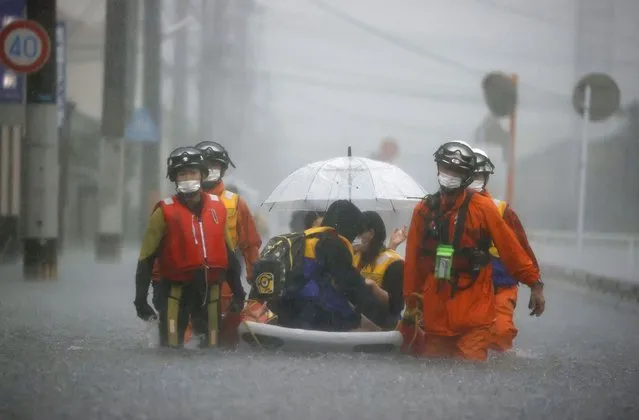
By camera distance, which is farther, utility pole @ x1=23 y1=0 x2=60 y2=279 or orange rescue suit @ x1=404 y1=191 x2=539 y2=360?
utility pole @ x1=23 y1=0 x2=60 y2=279

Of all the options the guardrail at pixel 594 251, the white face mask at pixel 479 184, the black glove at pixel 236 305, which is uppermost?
the white face mask at pixel 479 184

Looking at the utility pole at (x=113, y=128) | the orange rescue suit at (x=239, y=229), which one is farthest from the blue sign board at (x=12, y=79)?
the orange rescue suit at (x=239, y=229)

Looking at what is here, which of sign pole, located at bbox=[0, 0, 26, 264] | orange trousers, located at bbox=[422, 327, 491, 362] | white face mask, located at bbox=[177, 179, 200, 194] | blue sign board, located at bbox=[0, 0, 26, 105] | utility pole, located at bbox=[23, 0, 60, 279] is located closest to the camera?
orange trousers, located at bbox=[422, 327, 491, 362]

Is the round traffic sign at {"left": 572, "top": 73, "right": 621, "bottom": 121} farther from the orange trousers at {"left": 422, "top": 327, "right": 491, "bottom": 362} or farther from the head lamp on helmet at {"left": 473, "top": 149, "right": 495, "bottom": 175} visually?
the orange trousers at {"left": 422, "top": 327, "right": 491, "bottom": 362}

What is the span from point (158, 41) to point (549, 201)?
69.0 feet

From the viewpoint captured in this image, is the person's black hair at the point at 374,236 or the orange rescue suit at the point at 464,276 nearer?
the orange rescue suit at the point at 464,276

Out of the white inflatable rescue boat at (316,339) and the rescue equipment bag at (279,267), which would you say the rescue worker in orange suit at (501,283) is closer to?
the white inflatable rescue boat at (316,339)

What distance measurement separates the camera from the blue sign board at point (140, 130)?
23188 mm

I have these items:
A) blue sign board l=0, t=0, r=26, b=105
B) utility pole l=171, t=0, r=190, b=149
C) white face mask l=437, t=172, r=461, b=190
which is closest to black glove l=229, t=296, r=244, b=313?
white face mask l=437, t=172, r=461, b=190

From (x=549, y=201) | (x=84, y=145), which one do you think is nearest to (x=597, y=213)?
(x=549, y=201)

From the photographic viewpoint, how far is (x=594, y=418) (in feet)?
20.8

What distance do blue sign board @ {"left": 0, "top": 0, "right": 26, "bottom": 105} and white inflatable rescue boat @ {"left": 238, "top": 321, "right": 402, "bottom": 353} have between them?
838 centimetres

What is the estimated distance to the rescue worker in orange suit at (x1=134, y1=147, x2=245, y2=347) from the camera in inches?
328

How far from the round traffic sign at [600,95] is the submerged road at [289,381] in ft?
32.8
